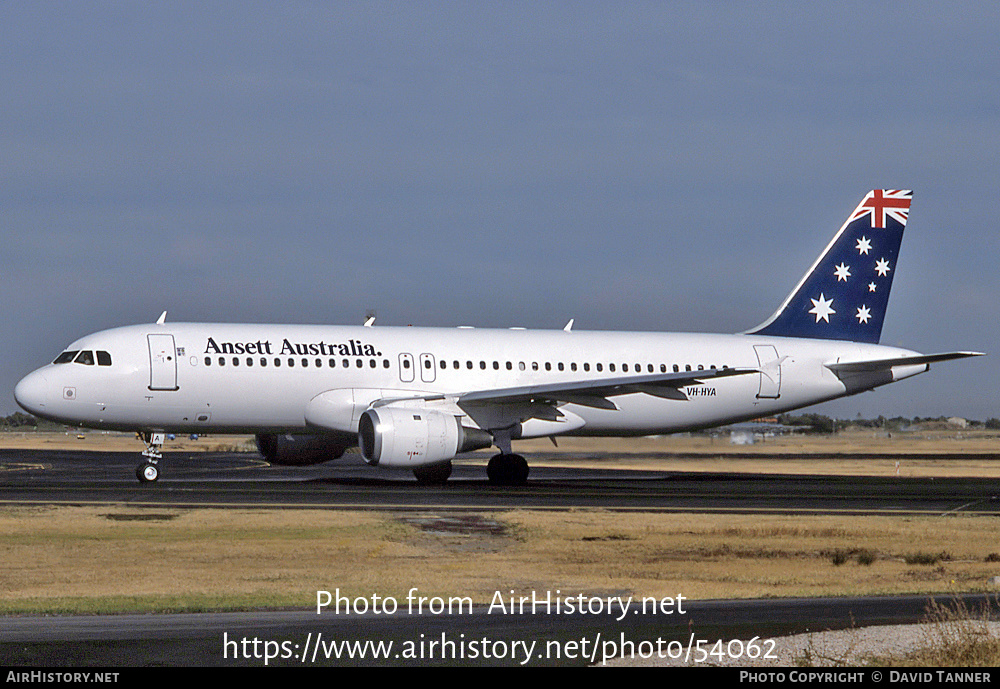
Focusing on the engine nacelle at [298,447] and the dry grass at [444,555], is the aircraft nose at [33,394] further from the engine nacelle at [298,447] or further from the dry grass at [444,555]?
the dry grass at [444,555]

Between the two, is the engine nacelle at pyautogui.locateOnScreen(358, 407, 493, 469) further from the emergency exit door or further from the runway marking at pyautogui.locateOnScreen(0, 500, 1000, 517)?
the emergency exit door

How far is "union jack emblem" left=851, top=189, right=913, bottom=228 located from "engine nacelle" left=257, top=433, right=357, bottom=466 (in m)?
18.9

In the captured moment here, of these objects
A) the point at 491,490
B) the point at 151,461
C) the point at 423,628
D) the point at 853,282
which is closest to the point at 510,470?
the point at 491,490

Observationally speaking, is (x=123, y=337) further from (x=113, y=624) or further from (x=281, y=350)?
(x=113, y=624)

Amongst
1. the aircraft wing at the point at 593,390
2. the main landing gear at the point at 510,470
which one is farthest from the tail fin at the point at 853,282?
the main landing gear at the point at 510,470

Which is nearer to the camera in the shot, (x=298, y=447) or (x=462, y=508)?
(x=462, y=508)

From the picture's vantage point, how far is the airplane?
109 ft

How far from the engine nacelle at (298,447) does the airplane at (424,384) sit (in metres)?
0.04

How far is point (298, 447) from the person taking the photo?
38062 millimetres

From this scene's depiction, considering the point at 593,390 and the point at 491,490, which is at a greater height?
the point at 593,390

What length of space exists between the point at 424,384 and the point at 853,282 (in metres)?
16.0

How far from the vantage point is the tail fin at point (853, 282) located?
142 ft

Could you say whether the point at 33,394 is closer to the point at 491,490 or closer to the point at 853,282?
the point at 491,490

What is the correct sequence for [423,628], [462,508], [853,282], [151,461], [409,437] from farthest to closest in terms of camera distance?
[853,282] < [151,461] < [409,437] < [462,508] < [423,628]
